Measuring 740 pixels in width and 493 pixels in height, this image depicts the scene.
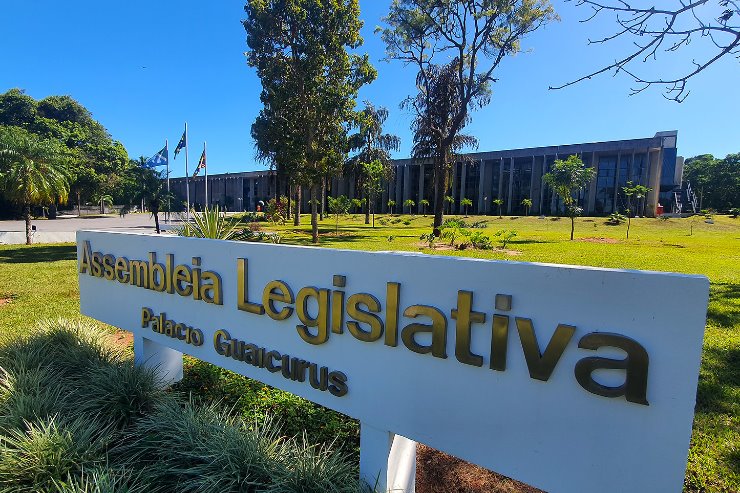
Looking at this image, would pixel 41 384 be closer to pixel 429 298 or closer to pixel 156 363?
pixel 156 363

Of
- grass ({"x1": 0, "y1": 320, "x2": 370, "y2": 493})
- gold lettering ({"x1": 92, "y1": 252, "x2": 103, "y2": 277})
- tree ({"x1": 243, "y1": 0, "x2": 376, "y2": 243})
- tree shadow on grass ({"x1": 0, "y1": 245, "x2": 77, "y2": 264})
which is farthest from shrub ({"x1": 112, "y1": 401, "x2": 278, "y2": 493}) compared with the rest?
tree ({"x1": 243, "y1": 0, "x2": 376, "y2": 243})

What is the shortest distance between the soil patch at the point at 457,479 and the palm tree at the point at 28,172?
22119 millimetres

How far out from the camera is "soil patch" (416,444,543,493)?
3289mm

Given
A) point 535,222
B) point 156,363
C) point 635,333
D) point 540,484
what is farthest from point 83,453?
point 535,222

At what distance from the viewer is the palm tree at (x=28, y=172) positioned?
1786cm

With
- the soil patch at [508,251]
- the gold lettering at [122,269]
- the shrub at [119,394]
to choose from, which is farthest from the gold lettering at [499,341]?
the soil patch at [508,251]

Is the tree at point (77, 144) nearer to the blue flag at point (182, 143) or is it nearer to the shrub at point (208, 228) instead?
the blue flag at point (182, 143)

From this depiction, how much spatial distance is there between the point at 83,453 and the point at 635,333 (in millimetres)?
4003

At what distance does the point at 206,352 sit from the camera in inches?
157

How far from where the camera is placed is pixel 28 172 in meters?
18.1

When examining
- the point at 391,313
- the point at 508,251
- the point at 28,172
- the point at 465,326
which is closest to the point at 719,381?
the point at 465,326

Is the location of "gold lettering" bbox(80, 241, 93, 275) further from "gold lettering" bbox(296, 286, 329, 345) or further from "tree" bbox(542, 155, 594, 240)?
"tree" bbox(542, 155, 594, 240)

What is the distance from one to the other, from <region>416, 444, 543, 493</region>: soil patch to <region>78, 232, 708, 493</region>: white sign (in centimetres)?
112

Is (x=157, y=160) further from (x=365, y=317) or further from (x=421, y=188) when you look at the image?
(x=421, y=188)
